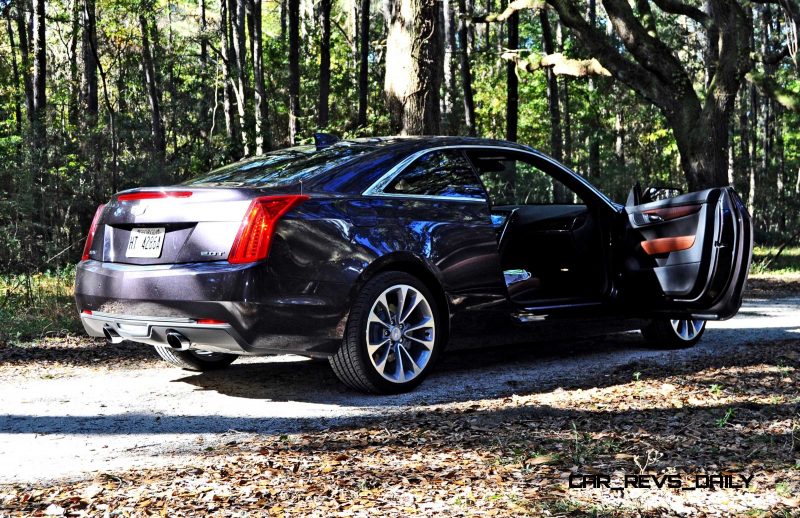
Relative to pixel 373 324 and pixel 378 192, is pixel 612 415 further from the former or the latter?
pixel 378 192

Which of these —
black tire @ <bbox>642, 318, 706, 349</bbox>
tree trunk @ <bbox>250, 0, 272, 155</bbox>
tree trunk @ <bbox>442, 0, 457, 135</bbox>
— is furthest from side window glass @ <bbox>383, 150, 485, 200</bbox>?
tree trunk @ <bbox>442, 0, 457, 135</bbox>

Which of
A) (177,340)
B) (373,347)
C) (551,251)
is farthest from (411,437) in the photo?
(551,251)

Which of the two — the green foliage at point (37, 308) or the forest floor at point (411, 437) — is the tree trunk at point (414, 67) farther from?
the green foliage at point (37, 308)

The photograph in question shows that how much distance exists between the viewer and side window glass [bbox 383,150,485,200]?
6000 millimetres

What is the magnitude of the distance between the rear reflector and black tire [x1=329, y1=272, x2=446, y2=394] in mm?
1274

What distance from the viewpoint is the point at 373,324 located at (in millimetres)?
5598

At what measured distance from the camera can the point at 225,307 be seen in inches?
199

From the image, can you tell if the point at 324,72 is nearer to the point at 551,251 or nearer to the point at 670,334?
the point at 551,251

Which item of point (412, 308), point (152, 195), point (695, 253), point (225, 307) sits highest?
point (152, 195)

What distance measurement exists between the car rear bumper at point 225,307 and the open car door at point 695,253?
2.86m

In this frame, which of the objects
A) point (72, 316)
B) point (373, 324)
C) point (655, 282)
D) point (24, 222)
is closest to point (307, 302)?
point (373, 324)

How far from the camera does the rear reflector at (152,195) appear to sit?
209 inches
